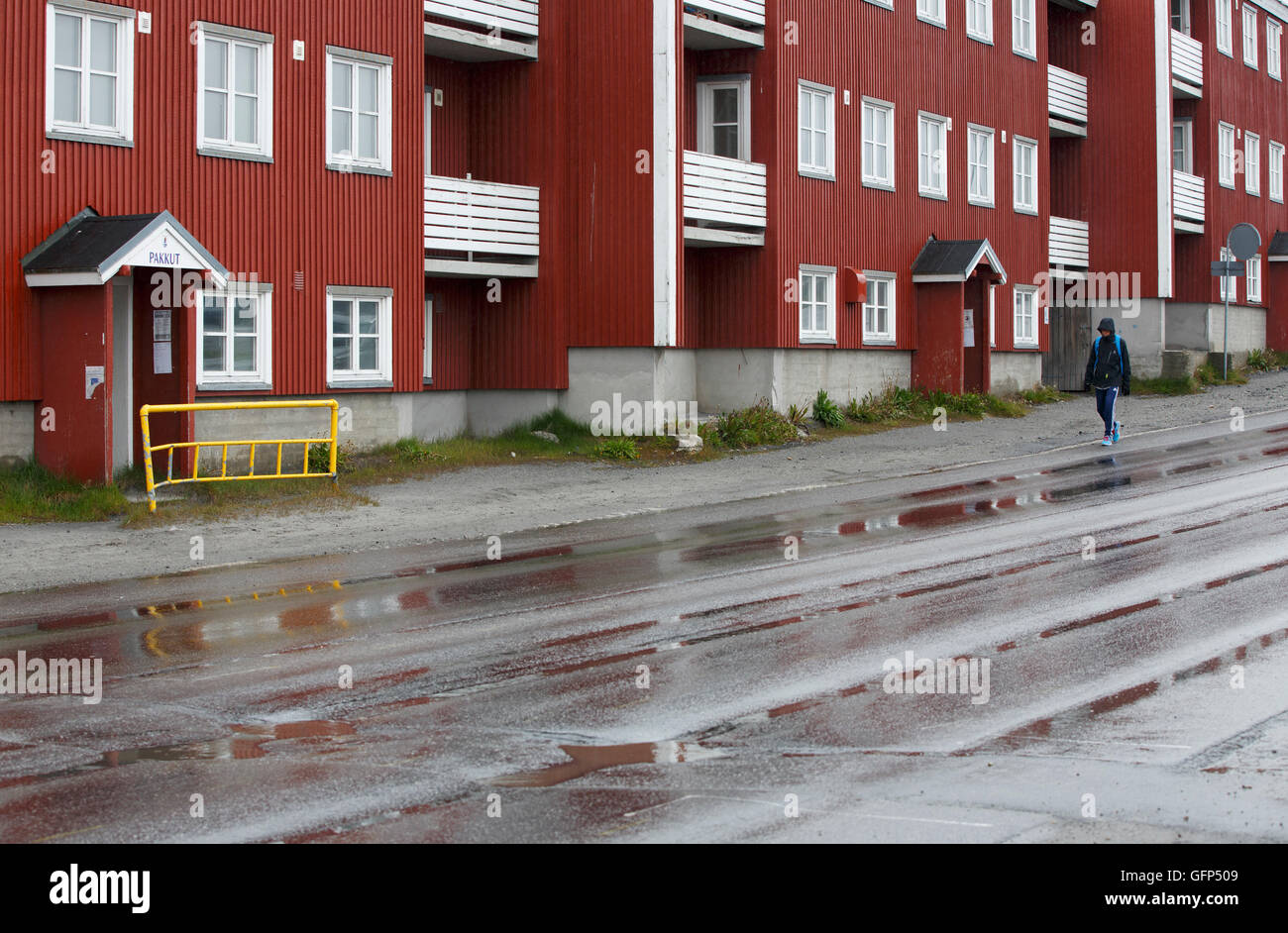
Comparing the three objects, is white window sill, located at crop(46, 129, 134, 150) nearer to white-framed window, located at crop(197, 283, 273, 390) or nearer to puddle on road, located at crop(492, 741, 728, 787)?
white-framed window, located at crop(197, 283, 273, 390)

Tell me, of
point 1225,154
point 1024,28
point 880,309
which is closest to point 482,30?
point 880,309

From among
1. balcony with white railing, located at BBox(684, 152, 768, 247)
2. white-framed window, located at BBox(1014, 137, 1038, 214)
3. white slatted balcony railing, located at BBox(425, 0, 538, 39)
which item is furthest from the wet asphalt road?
white-framed window, located at BBox(1014, 137, 1038, 214)

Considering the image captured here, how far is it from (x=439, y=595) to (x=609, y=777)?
5647 millimetres

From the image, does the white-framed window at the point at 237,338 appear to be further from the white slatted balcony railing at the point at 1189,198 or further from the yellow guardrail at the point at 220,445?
the white slatted balcony railing at the point at 1189,198

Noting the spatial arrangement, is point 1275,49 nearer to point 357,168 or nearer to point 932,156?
point 932,156

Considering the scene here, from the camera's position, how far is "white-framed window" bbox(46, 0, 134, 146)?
18.4m

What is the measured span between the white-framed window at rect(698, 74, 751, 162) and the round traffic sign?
14483 millimetres

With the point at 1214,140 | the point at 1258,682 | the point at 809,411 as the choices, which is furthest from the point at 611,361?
the point at 1214,140

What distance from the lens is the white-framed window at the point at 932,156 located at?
32062mm

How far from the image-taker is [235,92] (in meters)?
20.7

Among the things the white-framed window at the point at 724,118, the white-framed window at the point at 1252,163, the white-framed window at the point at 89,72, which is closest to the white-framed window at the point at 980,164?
the white-framed window at the point at 724,118

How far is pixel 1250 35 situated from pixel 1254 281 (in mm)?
7223

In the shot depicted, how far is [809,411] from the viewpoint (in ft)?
A: 93.2

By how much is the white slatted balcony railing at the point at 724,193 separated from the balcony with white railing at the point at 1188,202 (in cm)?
1804
